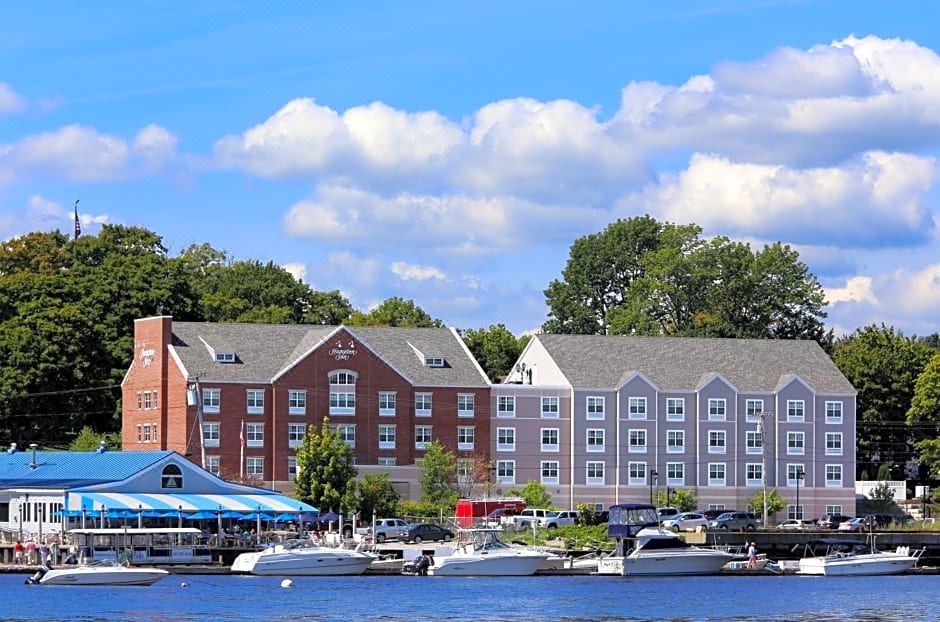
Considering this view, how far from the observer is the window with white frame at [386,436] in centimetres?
13812

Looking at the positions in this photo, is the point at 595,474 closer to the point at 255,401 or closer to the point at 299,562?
the point at 255,401

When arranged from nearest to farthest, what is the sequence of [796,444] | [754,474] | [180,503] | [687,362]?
[180,503] < [754,474] < [796,444] < [687,362]

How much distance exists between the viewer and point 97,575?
95.8 m

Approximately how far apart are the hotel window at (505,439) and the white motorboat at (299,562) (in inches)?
1505

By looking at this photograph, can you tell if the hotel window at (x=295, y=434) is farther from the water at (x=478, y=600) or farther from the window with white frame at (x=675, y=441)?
the water at (x=478, y=600)

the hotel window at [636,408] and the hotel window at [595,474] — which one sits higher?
the hotel window at [636,408]

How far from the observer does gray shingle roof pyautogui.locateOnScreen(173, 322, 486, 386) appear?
13625 centimetres

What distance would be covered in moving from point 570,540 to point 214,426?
29.8m

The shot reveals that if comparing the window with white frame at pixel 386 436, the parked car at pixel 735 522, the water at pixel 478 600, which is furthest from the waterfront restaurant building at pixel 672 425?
the water at pixel 478 600

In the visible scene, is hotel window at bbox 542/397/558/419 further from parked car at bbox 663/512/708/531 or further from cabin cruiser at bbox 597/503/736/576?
cabin cruiser at bbox 597/503/736/576

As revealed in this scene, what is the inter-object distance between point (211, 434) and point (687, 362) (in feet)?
126

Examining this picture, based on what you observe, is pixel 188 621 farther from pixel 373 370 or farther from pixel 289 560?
pixel 373 370

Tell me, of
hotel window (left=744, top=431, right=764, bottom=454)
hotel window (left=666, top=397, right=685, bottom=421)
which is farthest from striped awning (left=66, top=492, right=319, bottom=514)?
hotel window (left=744, top=431, right=764, bottom=454)

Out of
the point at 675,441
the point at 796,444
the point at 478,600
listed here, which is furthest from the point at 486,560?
the point at 796,444
